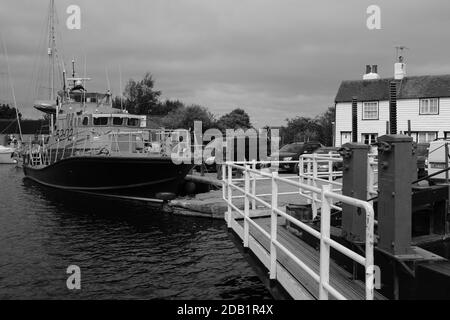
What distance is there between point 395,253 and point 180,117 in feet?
183

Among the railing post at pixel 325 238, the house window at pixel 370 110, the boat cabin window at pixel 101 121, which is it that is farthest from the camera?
the house window at pixel 370 110

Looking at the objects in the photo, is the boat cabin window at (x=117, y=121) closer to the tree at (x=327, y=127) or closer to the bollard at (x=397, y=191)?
the bollard at (x=397, y=191)

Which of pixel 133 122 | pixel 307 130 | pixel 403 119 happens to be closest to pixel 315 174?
pixel 133 122

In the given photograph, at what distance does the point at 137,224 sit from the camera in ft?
49.5

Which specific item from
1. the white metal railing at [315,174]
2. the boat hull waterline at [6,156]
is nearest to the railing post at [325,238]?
the white metal railing at [315,174]

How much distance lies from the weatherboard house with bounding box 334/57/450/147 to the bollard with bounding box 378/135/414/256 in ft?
95.1

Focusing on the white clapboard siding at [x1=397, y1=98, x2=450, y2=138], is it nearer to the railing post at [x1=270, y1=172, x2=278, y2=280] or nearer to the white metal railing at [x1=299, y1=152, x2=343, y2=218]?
the white metal railing at [x1=299, y1=152, x2=343, y2=218]

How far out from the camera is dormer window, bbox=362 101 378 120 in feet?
116

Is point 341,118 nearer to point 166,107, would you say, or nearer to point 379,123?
point 379,123

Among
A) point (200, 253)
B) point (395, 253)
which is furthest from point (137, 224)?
point (395, 253)

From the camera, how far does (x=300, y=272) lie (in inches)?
205

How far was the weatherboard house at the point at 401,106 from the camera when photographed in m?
32.9

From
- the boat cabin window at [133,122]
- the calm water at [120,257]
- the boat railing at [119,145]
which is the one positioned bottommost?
the calm water at [120,257]
